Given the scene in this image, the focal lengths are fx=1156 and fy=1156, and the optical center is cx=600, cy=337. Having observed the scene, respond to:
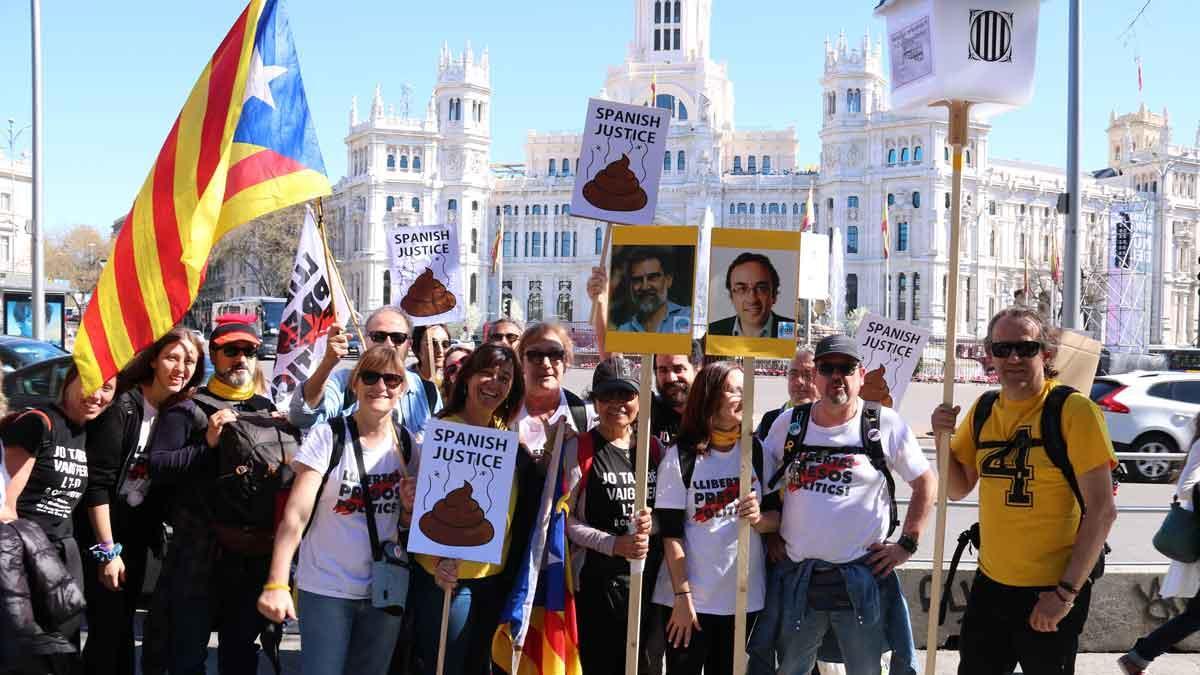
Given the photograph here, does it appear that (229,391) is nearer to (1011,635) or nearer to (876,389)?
(1011,635)

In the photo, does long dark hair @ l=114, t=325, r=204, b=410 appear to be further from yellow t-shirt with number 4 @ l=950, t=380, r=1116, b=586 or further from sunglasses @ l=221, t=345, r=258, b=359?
yellow t-shirt with number 4 @ l=950, t=380, r=1116, b=586

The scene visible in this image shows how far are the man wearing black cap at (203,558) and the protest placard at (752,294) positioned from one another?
72.0 inches

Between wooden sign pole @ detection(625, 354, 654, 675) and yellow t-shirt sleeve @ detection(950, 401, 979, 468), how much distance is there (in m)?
1.16

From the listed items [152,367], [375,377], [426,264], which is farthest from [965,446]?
[426,264]

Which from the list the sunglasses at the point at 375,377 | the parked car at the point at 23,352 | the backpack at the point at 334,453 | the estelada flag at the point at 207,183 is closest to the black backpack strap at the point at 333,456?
the backpack at the point at 334,453

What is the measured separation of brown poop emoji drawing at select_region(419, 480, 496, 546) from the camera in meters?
3.84

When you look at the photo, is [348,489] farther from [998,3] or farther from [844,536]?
[998,3]

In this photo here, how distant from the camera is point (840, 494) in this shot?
3955mm

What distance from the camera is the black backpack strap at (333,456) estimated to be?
3.84 metres

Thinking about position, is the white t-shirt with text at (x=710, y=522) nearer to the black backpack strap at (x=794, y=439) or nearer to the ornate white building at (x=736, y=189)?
the black backpack strap at (x=794, y=439)

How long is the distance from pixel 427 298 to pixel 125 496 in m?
3.05

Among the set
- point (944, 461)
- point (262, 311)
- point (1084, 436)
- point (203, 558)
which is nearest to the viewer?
point (1084, 436)

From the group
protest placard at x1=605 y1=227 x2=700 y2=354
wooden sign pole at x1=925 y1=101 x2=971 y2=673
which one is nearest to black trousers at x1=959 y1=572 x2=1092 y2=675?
wooden sign pole at x1=925 y1=101 x2=971 y2=673

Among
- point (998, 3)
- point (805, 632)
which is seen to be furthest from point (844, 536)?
point (998, 3)
